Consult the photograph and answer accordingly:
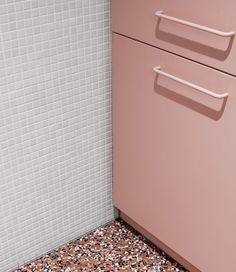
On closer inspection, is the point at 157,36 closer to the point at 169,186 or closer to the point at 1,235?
the point at 169,186

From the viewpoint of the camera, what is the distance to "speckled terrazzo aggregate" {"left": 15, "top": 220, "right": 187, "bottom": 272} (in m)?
1.64

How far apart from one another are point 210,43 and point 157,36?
Answer: 18 centimetres

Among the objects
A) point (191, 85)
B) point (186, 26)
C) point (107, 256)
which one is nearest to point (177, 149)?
point (191, 85)

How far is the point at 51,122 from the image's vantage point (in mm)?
1493

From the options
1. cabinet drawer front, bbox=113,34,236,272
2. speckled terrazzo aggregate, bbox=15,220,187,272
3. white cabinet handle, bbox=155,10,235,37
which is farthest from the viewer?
speckled terrazzo aggregate, bbox=15,220,187,272

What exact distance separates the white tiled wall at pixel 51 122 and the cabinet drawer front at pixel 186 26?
12 cm

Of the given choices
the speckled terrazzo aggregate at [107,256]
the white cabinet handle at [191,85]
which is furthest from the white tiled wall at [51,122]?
the white cabinet handle at [191,85]

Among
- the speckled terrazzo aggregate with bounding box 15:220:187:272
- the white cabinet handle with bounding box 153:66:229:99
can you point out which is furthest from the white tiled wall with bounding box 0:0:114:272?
the white cabinet handle with bounding box 153:66:229:99

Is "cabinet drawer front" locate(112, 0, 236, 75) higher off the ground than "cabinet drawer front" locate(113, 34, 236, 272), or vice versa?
"cabinet drawer front" locate(112, 0, 236, 75)

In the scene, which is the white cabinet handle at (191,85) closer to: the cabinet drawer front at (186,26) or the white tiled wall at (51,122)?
the cabinet drawer front at (186,26)

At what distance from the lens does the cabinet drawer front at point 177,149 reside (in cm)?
127

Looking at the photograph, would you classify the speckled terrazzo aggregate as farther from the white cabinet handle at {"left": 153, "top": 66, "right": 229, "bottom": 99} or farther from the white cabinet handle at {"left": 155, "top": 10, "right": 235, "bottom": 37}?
the white cabinet handle at {"left": 155, "top": 10, "right": 235, "bottom": 37}

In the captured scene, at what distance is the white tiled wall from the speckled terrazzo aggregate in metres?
0.04

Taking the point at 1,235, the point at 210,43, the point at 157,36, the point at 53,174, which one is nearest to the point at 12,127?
the point at 53,174
